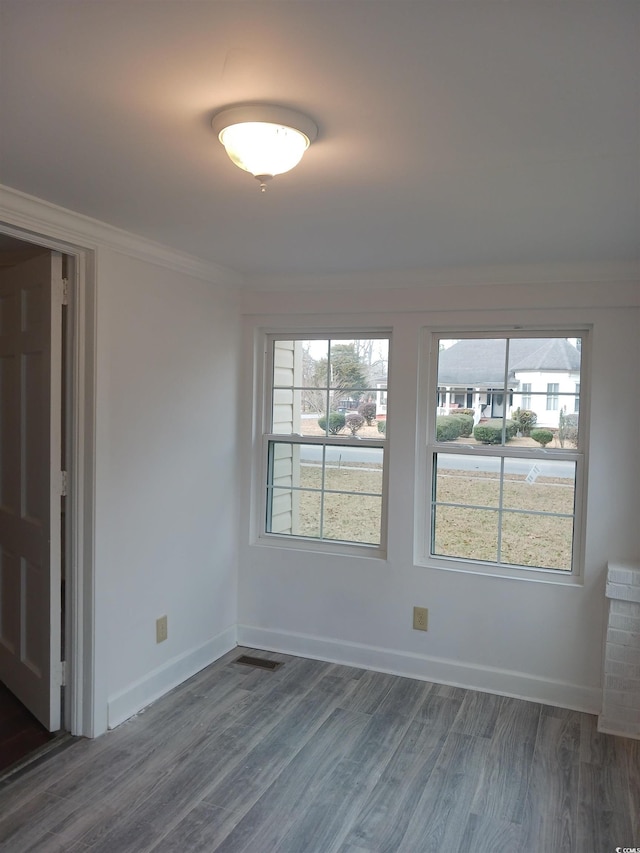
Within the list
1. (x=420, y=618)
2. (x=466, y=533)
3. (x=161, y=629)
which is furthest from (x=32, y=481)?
(x=466, y=533)

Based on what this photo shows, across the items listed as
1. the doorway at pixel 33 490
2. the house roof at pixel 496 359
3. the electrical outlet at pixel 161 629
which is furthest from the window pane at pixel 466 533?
the doorway at pixel 33 490

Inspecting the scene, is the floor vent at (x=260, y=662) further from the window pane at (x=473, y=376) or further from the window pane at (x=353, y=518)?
the window pane at (x=473, y=376)

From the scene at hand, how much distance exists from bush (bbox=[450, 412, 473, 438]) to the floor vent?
1.71 meters

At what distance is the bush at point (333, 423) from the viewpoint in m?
3.83

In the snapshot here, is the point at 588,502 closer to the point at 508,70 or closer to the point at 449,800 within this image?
the point at 449,800

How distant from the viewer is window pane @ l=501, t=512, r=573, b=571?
338cm

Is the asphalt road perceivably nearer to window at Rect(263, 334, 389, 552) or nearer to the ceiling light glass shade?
window at Rect(263, 334, 389, 552)

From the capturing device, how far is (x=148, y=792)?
97.1 inches

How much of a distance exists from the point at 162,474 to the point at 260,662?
1.32m

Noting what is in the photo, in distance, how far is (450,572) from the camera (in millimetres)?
3498

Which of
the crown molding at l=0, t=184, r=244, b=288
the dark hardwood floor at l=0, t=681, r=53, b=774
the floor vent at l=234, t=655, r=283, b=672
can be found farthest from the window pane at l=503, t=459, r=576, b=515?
the dark hardwood floor at l=0, t=681, r=53, b=774

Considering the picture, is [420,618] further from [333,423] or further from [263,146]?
[263,146]

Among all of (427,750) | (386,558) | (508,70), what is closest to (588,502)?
(386,558)

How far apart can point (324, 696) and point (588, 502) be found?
1701 millimetres
